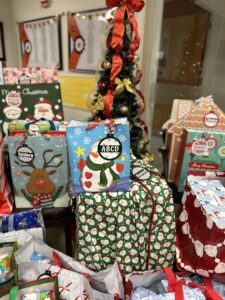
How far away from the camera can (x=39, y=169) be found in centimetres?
102

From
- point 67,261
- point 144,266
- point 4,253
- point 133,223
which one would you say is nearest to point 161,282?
point 144,266

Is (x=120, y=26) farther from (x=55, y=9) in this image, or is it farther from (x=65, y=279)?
(x=55, y=9)

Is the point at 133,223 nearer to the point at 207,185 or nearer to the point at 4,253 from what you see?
the point at 207,185

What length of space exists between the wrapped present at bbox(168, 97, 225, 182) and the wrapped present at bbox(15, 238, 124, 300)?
2.13 ft

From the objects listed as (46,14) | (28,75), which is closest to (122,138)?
(28,75)

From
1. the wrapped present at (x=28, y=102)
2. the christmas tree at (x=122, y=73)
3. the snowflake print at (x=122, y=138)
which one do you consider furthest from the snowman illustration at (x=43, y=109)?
the snowflake print at (x=122, y=138)

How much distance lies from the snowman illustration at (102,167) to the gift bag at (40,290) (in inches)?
14.1

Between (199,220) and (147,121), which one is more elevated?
(147,121)

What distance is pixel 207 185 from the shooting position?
1006mm

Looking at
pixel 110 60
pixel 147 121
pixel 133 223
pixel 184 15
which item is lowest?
pixel 133 223

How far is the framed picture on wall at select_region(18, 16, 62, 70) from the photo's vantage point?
7.70ft

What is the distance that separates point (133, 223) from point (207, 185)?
1.22 feet

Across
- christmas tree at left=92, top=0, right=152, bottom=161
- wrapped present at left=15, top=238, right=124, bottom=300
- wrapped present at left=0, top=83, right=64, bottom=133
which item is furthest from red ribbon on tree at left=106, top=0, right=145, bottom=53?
wrapped present at left=15, top=238, right=124, bottom=300

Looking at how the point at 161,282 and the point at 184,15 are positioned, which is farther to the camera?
the point at 184,15
